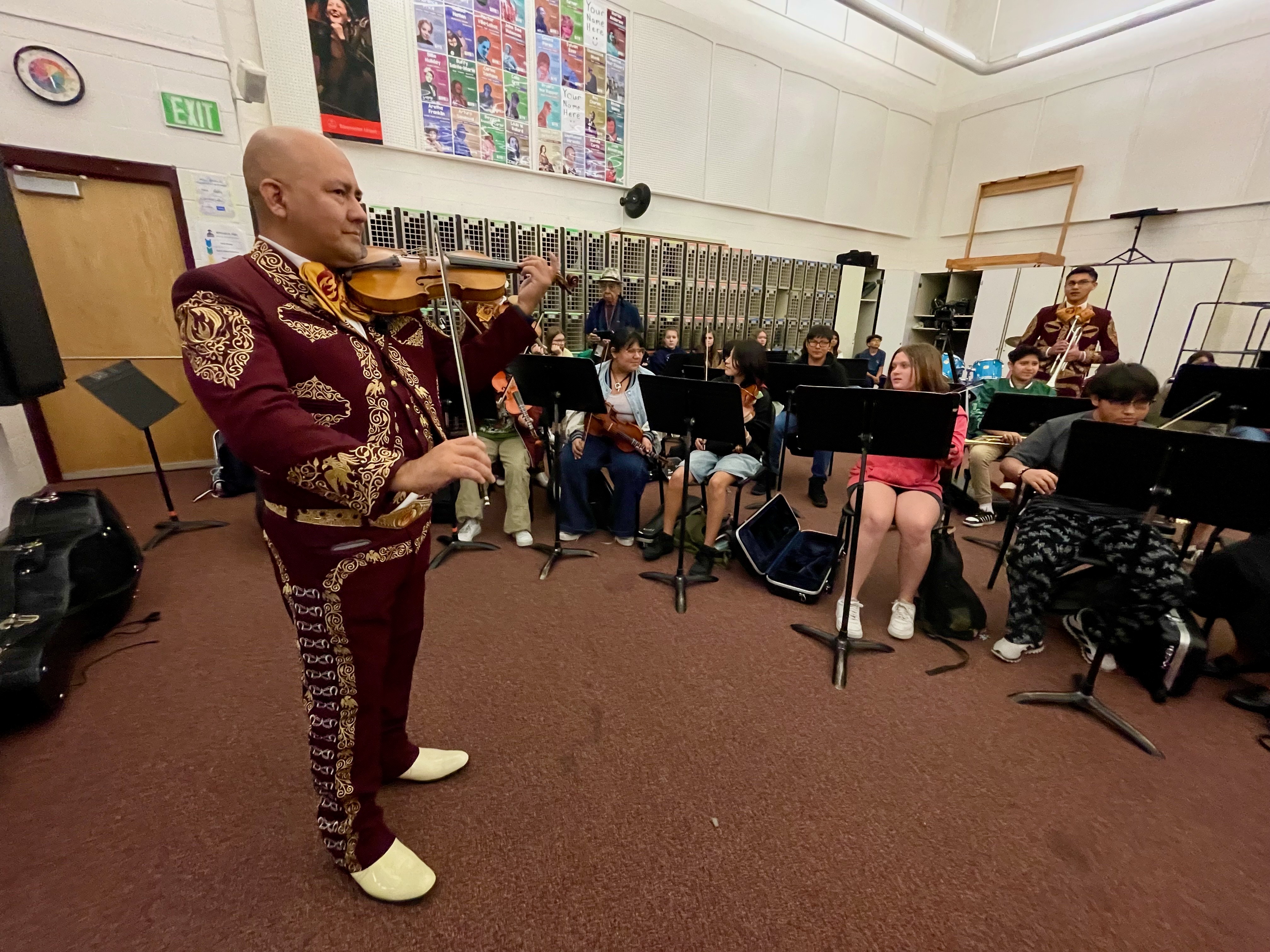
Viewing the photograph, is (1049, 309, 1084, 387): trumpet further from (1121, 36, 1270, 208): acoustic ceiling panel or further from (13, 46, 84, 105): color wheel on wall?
(13, 46, 84, 105): color wheel on wall

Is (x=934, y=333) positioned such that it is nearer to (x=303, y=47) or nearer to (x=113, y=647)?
(x=303, y=47)

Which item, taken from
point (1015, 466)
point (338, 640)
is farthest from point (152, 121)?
point (1015, 466)

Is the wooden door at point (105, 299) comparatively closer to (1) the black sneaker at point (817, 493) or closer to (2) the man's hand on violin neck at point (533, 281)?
(2) the man's hand on violin neck at point (533, 281)

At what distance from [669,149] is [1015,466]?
576cm

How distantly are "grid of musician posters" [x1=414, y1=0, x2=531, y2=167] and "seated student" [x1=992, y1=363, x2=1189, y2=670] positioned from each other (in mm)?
5424

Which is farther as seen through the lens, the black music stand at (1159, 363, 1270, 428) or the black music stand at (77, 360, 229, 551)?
the black music stand at (77, 360, 229, 551)

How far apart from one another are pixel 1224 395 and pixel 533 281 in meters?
3.64

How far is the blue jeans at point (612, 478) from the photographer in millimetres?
3260

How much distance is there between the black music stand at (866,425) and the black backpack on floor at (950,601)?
397mm

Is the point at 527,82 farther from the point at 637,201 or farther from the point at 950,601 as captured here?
the point at 950,601

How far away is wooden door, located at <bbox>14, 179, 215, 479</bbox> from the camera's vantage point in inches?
146

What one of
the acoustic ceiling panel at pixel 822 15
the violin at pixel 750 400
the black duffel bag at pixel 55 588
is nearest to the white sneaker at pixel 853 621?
the violin at pixel 750 400

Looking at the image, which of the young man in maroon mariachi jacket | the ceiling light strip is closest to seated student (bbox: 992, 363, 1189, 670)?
the young man in maroon mariachi jacket

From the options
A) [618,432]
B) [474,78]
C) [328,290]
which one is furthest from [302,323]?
[474,78]
